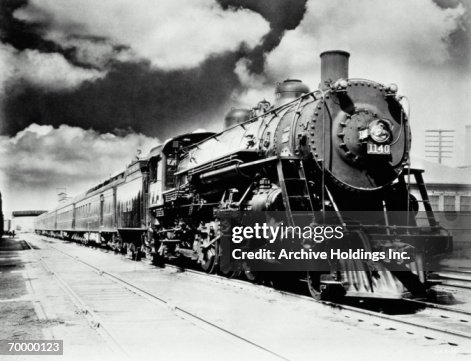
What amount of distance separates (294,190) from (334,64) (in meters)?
2.54

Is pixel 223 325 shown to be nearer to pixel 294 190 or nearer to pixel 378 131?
pixel 294 190

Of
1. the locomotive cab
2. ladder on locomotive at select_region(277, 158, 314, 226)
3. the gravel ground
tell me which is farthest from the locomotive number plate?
the locomotive cab

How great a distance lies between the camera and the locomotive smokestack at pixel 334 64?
962 cm

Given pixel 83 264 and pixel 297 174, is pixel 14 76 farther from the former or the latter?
pixel 83 264

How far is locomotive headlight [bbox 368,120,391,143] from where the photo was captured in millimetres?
8375

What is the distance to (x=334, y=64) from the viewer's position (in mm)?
9656

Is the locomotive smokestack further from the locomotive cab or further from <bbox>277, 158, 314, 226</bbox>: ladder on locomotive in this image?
the locomotive cab

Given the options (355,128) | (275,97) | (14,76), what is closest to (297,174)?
(355,128)

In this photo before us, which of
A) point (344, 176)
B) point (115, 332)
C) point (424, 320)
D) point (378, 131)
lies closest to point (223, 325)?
point (115, 332)

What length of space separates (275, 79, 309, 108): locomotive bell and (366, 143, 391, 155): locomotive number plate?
2.96 m

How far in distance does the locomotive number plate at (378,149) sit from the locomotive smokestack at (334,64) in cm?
175

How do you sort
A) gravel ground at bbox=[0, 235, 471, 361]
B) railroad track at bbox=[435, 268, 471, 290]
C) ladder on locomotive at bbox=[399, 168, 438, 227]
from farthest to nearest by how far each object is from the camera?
railroad track at bbox=[435, 268, 471, 290], ladder on locomotive at bbox=[399, 168, 438, 227], gravel ground at bbox=[0, 235, 471, 361]

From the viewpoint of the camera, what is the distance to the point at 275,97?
11.3 meters

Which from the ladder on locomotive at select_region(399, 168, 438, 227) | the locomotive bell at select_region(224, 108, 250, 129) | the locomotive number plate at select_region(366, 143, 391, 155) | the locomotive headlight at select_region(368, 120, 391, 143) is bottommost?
the ladder on locomotive at select_region(399, 168, 438, 227)
